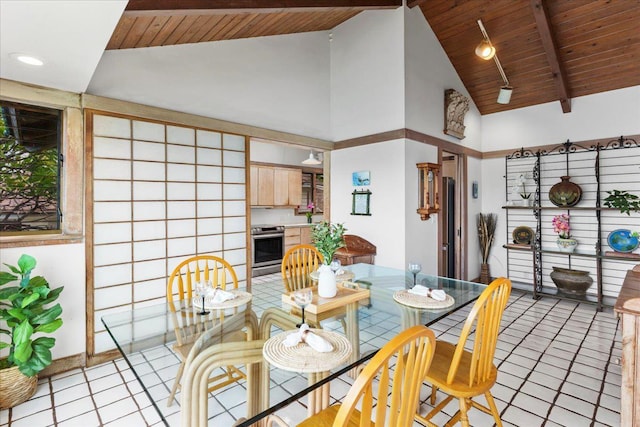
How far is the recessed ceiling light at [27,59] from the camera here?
2.01 metres

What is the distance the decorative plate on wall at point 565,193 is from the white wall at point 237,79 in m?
3.45

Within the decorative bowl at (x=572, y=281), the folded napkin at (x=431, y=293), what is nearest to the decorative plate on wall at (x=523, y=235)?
the decorative bowl at (x=572, y=281)

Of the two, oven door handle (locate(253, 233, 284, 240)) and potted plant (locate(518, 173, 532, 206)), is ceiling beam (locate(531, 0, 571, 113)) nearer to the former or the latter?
potted plant (locate(518, 173, 532, 206))

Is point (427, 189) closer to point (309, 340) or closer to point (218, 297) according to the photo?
point (218, 297)

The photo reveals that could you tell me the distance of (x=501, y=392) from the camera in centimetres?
244

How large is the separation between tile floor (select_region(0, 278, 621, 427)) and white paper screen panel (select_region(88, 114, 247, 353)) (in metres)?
0.54

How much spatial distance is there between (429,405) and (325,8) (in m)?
3.57

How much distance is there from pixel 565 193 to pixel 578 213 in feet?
1.29

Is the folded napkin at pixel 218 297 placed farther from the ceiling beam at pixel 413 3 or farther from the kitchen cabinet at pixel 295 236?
the kitchen cabinet at pixel 295 236

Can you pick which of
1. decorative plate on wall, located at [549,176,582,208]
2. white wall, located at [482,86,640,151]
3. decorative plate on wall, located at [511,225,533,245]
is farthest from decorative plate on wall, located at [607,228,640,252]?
white wall, located at [482,86,640,151]

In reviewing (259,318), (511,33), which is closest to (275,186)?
(511,33)

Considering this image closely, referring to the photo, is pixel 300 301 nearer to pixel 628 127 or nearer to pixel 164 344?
pixel 164 344

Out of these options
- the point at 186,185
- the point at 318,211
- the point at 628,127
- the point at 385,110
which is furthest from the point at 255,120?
the point at 628,127

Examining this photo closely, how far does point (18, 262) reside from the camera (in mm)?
2342
